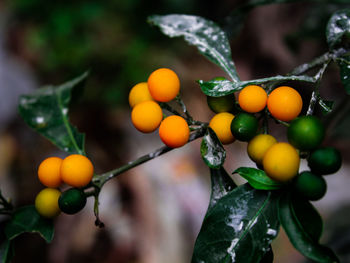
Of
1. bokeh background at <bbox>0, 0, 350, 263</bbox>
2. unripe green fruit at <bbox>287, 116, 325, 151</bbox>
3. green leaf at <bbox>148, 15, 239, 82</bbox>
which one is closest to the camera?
unripe green fruit at <bbox>287, 116, 325, 151</bbox>

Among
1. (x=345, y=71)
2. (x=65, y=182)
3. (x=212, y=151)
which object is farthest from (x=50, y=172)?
(x=345, y=71)

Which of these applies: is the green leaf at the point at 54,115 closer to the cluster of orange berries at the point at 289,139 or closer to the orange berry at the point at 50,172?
the orange berry at the point at 50,172

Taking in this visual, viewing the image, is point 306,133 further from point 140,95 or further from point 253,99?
point 140,95

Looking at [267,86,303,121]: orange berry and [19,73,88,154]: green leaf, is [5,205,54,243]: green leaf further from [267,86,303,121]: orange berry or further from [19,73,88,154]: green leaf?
[267,86,303,121]: orange berry

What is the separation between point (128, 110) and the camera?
2285 millimetres

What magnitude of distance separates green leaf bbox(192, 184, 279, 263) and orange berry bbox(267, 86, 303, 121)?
0.13 m

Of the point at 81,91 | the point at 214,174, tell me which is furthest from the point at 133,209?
the point at 214,174

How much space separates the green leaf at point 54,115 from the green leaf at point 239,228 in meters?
0.34

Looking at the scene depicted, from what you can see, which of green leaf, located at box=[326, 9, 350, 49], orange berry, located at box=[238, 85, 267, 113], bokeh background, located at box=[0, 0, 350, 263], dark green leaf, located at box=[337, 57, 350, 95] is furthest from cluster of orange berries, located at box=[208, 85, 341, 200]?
bokeh background, located at box=[0, 0, 350, 263]

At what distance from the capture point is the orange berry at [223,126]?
0.58m

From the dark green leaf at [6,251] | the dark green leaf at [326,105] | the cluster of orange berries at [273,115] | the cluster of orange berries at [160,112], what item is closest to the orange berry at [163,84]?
the cluster of orange berries at [160,112]

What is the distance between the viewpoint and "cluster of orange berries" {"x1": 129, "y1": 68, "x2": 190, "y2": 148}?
0.56 metres

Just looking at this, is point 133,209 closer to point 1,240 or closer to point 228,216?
point 1,240

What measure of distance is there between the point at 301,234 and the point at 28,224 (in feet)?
1.53
